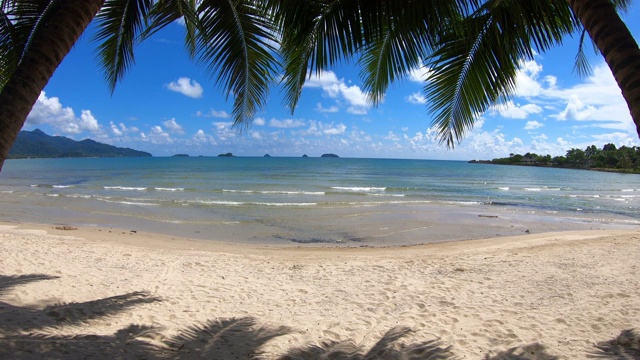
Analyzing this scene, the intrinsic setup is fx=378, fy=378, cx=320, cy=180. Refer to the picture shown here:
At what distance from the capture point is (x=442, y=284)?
587 centimetres

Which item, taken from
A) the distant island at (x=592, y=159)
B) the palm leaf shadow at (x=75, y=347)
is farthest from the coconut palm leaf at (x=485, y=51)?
the distant island at (x=592, y=159)

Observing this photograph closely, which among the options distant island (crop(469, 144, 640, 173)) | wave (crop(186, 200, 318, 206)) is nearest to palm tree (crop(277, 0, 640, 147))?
wave (crop(186, 200, 318, 206))

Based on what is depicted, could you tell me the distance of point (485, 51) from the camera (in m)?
3.87

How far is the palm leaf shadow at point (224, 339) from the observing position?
323cm

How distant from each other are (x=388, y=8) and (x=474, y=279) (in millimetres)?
4549

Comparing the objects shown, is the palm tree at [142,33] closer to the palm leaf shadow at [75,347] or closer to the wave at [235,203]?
the palm leaf shadow at [75,347]

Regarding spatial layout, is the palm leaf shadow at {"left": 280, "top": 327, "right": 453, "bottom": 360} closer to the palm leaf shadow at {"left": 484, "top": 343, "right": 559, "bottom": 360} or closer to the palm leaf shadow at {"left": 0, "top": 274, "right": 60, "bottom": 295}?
the palm leaf shadow at {"left": 484, "top": 343, "right": 559, "bottom": 360}

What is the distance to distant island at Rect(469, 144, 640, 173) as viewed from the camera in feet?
257

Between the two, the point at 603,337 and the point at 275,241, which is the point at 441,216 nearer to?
the point at 275,241

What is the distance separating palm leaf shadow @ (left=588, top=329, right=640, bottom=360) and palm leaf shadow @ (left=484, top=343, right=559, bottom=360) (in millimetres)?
380

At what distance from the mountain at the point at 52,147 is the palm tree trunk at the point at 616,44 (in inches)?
6188

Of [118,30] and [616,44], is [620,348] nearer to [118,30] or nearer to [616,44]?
[616,44]

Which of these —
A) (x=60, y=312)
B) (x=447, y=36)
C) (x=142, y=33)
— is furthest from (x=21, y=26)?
(x=447, y=36)

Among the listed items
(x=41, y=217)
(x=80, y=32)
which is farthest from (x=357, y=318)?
(x=41, y=217)
